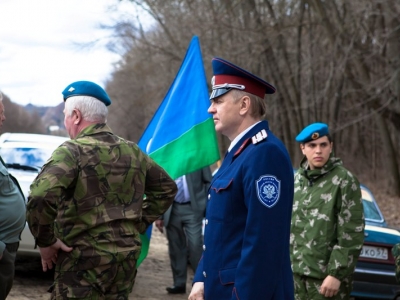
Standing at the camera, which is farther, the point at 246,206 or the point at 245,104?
the point at 245,104

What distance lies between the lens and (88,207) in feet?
13.3

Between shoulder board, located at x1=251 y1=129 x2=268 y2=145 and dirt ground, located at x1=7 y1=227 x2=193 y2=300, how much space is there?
16.4ft

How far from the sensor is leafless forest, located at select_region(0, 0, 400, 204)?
20.9 meters

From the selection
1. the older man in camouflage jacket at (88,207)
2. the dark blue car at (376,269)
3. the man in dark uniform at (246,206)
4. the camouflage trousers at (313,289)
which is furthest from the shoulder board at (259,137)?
the dark blue car at (376,269)

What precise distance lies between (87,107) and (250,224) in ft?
4.70

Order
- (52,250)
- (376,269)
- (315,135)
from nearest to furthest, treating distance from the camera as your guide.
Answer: (52,250) → (315,135) → (376,269)

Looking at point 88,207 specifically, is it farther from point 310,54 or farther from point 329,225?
point 310,54

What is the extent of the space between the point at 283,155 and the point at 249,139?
0.62 feet

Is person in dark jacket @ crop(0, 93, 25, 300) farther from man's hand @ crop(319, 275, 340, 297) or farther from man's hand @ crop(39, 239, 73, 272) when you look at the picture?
man's hand @ crop(319, 275, 340, 297)

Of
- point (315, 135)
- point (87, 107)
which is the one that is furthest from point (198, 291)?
point (315, 135)

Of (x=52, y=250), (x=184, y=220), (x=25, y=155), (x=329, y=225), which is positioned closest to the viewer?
(x=52, y=250)

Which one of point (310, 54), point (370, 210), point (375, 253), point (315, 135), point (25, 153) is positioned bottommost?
point (375, 253)

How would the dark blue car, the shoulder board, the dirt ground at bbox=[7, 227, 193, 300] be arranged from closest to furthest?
1. the shoulder board
2. the dirt ground at bbox=[7, 227, 193, 300]
3. the dark blue car

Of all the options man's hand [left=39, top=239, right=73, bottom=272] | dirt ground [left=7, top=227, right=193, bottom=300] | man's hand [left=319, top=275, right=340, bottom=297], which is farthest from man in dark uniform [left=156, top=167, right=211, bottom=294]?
man's hand [left=39, top=239, right=73, bottom=272]
